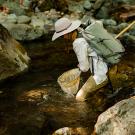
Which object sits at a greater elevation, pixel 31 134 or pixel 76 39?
pixel 76 39

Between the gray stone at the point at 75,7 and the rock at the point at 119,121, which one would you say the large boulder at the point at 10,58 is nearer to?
the rock at the point at 119,121

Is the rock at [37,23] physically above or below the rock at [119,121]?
below

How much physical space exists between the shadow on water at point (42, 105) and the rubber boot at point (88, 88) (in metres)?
0.13

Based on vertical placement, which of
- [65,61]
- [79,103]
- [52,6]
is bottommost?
[52,6]

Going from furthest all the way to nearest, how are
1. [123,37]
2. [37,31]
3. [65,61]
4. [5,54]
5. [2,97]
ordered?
1. [37,31]
2. [123,37]
3. [65,61]
4. [5,54]
5. [2,97]

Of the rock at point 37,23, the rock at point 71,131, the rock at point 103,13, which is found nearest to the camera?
the rock at point 71,131

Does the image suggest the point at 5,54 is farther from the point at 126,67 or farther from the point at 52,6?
the point at 52,6

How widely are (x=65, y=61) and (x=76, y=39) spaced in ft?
11.6

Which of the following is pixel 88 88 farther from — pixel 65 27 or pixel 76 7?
pixel 76 7

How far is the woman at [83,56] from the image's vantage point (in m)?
6.03

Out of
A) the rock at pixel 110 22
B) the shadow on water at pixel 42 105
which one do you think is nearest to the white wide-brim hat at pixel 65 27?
the shadow on water at pixel 42 105

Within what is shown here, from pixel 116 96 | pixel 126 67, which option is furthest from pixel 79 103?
pixel 126 67

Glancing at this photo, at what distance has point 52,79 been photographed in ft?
27.2

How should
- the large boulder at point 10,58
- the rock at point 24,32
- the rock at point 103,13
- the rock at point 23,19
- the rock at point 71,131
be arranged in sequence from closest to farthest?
1. the rock at point 71,131
2. the large boulder at point 10,58
3. the rock at point 24,32
4. the rock at point 23,19
5. the rock at point 103,13
